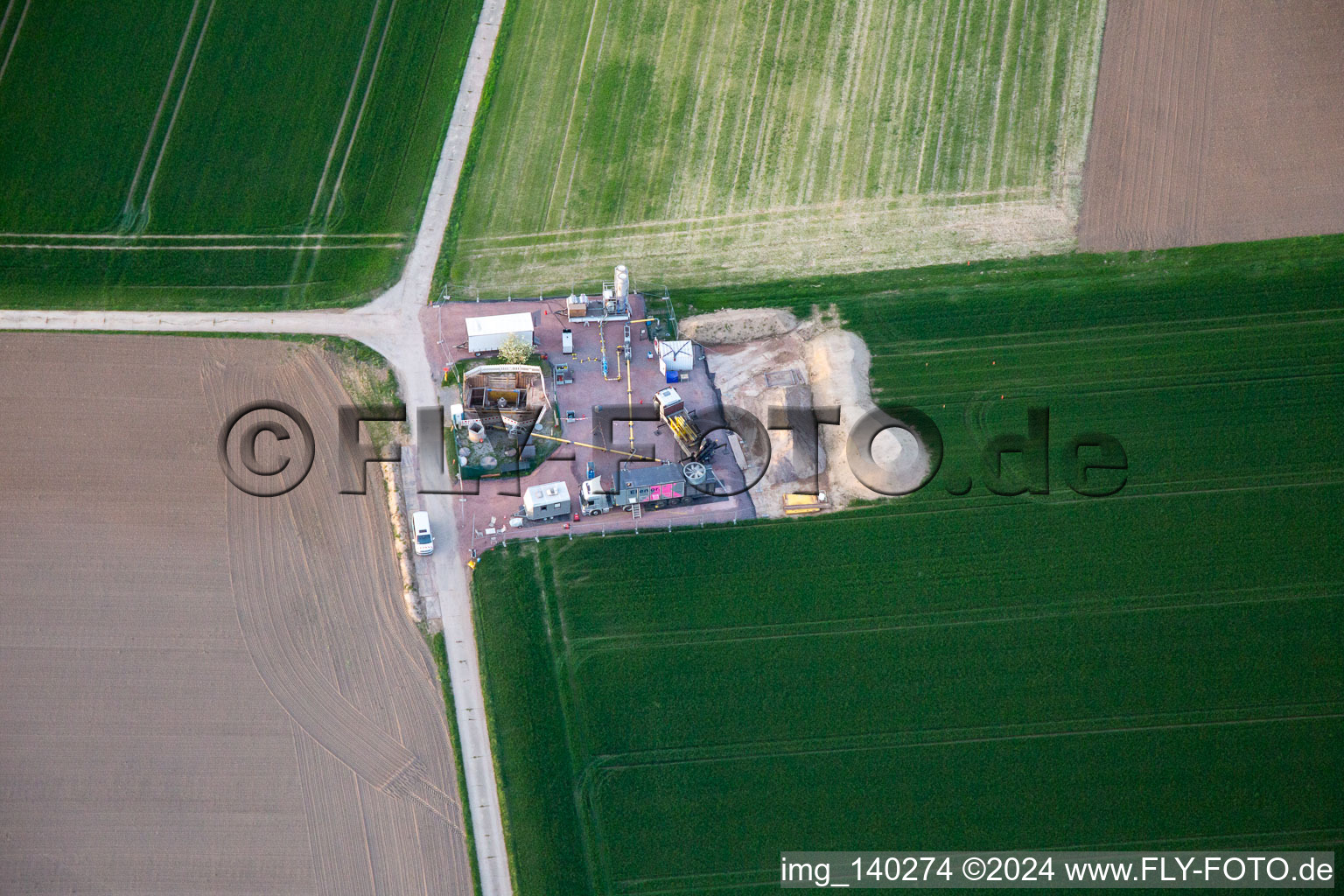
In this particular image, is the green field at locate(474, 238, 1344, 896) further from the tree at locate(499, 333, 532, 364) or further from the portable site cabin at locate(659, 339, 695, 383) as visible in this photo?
the tree at locate(499, 333, 532, 364)

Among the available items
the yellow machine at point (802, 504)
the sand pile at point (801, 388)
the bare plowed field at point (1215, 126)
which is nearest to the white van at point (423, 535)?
the sand pile at point (801, 388)

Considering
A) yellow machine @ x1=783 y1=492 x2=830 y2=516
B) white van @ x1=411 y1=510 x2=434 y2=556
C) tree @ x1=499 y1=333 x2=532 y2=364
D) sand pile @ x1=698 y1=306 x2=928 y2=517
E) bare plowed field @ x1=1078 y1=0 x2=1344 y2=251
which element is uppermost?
bare plowed field @ x1=1078 y1=0 x2=1344 y2=251

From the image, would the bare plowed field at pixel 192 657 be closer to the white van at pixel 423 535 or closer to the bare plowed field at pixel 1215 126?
the white van at pixel 423 535

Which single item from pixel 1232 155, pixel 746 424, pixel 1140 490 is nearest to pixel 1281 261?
pixel 1232 155

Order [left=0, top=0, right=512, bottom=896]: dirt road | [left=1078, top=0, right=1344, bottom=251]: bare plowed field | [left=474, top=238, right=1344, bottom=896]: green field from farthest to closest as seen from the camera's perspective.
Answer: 1. [left=1078, top=0, right=1344, bottom=251]: bare plowed field
2. [left=0, top=0, right=512, bottom=896]: dirt road
3. [left=474, top=238, right=1344, bottom=896]: green field

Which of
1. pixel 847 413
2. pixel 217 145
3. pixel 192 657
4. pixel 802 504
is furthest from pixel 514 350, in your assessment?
pixel 217 145

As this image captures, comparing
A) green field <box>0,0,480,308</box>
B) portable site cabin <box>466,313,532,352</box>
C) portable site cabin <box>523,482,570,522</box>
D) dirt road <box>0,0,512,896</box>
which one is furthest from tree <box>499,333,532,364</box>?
green field <box>0,0,480,308</box>

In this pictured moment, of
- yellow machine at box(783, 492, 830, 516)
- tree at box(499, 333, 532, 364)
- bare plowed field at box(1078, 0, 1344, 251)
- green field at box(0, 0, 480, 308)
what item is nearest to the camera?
yellow machine at box(783, 492, 830, 516)
